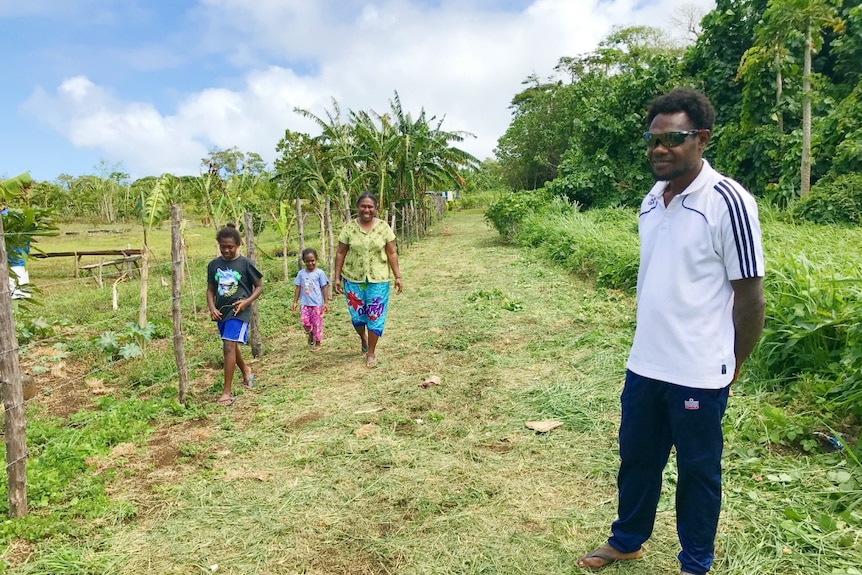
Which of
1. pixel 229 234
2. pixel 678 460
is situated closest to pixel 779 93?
pixel 229 234

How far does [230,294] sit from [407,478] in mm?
2266

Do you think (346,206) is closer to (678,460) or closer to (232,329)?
(232,329)

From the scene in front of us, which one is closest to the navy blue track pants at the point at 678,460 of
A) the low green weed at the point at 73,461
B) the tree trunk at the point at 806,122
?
the low green weed at the point at 73,461

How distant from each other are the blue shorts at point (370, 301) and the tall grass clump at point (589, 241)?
167 inches

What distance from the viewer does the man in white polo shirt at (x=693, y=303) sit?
72.8 inches

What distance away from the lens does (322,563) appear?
2520 mm

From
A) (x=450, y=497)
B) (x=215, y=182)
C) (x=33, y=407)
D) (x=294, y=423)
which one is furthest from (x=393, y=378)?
(x=215, y=182)

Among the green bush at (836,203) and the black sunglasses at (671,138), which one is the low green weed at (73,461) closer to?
the black sunglasses at (671,138)

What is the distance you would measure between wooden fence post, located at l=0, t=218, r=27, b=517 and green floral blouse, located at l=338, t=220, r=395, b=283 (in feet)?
9.09

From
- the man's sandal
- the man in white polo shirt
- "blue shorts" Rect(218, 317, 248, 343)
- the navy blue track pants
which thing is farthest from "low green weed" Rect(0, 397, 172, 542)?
the man in white polo shirt

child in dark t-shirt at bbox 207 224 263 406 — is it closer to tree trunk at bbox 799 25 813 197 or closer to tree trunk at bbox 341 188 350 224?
tree trunk at bbox 341 188 350 224

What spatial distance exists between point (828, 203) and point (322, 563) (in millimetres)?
11345

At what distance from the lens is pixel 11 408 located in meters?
2.93

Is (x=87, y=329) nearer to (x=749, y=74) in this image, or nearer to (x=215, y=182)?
(x=215, y=182)
